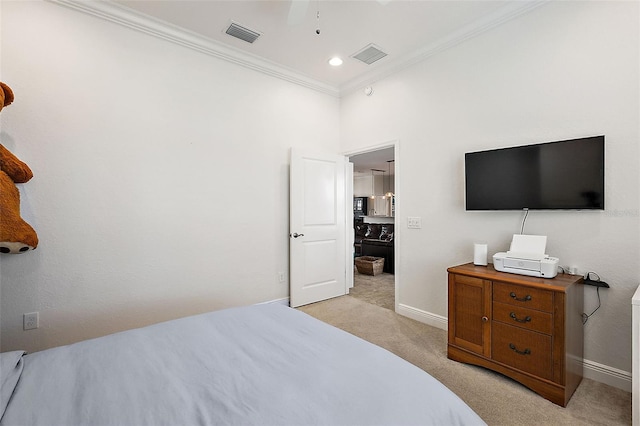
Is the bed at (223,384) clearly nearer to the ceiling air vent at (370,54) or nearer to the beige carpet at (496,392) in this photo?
the beige carpet at (496,392)

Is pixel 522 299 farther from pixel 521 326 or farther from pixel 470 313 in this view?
pixel 470 313

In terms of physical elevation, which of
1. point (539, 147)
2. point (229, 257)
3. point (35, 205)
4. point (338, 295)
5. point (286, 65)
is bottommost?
point (338, 295)

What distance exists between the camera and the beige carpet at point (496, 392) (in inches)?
68.0

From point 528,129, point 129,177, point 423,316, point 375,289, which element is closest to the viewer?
point 528,129

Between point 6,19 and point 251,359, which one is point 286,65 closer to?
point 6,19

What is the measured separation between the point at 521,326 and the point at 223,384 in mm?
1962

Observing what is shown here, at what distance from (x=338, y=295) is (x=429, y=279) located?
1401mm

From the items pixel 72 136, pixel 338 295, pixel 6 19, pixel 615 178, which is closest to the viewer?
pixel 615 178

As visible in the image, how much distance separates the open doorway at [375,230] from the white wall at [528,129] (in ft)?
1.48

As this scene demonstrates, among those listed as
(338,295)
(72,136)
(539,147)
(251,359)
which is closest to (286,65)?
(72,136)

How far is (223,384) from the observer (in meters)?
1.05

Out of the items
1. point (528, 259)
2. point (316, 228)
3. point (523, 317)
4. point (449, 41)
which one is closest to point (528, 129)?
point (528, 259)

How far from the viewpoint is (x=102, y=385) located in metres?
1.03

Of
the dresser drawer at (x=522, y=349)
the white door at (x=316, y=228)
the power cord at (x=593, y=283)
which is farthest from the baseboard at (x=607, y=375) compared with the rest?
the white door at (x=316, y=228)
